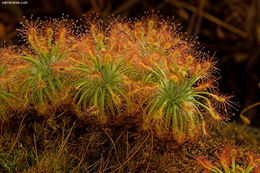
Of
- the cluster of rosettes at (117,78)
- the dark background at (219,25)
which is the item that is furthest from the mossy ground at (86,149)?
the dark background at (219,25)

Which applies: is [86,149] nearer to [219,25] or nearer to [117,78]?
[117,78]

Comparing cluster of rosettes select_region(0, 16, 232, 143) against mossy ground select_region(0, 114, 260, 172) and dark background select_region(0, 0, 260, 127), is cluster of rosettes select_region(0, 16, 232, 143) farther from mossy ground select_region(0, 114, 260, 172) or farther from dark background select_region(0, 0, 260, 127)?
dark background select_region(0, 0, 260, 127)

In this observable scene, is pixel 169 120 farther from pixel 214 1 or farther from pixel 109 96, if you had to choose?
pixel 214 1

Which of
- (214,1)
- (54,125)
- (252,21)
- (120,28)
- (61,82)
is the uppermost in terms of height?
(214,1)

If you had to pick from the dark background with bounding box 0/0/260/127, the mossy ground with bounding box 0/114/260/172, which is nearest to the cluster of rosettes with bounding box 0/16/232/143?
the mossy ground with bounding box 0/114/260/172

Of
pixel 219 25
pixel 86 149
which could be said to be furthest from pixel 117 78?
pixel 219 25

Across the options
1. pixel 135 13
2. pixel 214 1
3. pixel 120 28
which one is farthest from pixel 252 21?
pixel 120 28

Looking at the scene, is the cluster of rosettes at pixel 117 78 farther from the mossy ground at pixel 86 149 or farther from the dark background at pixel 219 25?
the dark background at pixel 219 25
